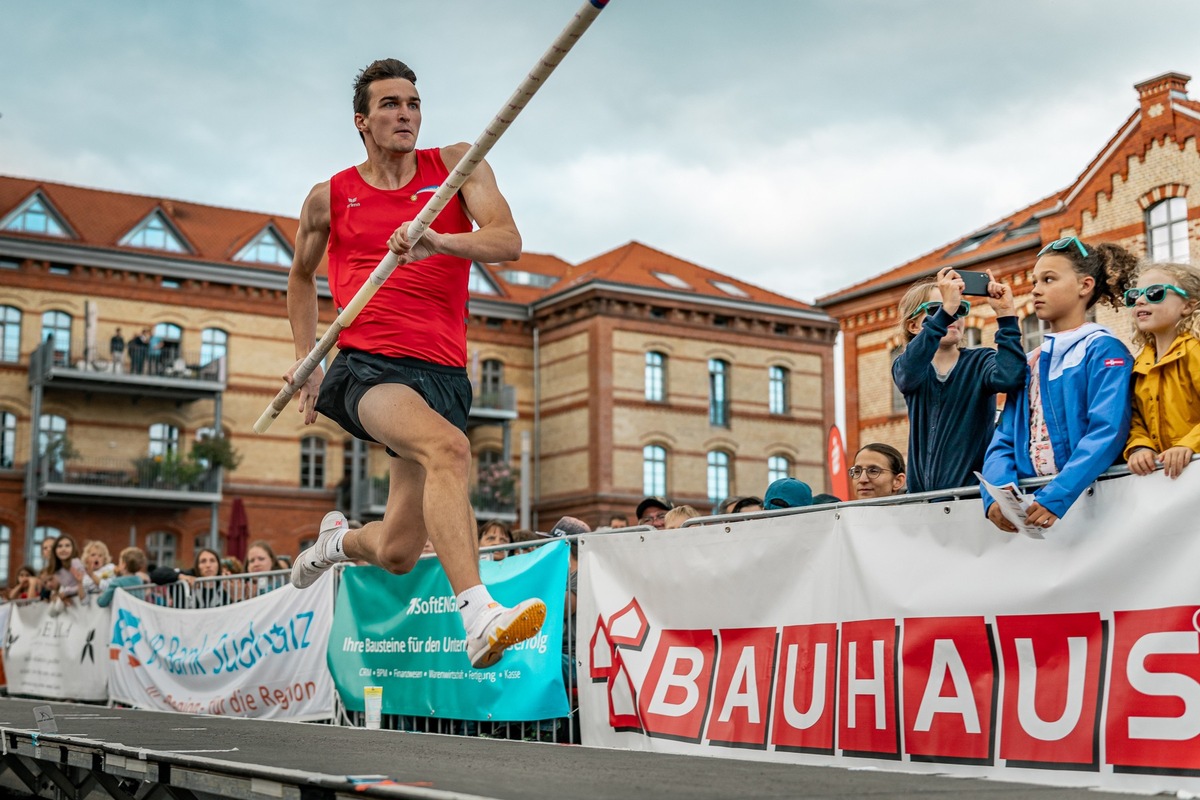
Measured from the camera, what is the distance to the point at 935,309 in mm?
5770

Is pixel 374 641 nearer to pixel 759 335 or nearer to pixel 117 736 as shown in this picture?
pixel 117 736

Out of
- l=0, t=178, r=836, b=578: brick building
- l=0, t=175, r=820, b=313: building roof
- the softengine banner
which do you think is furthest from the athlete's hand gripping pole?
l=0, t=178, r=836, b=578: brick building

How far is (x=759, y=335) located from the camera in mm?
46812

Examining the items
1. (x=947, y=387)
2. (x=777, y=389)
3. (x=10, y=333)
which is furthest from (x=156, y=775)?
(x=777, y=389)

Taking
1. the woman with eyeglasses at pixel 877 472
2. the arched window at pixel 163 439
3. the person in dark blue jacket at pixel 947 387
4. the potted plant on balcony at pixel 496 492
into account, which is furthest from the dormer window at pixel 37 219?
the person in dark blue jacket at pixel 947 387

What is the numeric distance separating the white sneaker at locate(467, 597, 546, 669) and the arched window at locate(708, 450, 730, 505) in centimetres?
4077

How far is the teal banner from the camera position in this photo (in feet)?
24.7

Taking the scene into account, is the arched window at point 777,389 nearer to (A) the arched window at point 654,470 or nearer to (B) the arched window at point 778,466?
(B) the arched window at point 778,466

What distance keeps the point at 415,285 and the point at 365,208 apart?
41 centimetres

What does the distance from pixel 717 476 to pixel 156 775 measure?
41.4m

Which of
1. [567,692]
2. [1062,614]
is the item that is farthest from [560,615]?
[1062,614]

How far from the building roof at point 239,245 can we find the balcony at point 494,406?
3399 millimetres

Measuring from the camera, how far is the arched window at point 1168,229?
2756 cm

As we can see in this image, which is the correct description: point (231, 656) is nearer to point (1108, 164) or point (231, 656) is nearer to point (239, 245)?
point (1108, 164)
